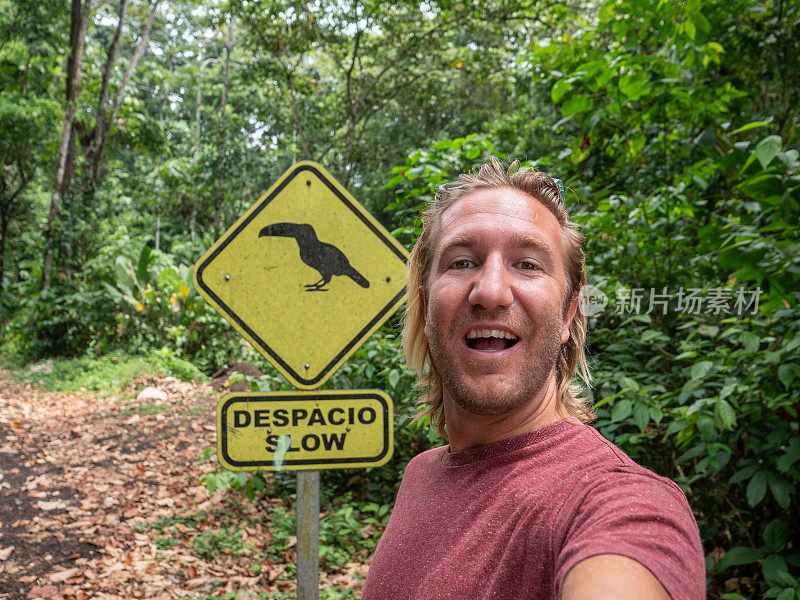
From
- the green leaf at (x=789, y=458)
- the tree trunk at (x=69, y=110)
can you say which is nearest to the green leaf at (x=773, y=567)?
the green leaf at (x=789, y=458)

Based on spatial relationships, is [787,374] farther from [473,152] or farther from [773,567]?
[473,152]

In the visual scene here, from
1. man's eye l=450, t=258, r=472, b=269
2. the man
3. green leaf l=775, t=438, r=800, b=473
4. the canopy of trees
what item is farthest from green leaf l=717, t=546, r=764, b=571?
man's eye l=450, t=258, r=472, b=269

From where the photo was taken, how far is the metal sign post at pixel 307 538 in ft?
7.38

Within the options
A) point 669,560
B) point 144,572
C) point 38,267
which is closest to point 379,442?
point 669,560

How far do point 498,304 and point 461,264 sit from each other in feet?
0.48

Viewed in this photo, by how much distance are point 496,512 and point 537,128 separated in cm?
1345

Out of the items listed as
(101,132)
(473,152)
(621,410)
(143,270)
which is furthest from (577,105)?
(101,132)

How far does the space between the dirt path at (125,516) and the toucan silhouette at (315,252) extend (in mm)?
2385

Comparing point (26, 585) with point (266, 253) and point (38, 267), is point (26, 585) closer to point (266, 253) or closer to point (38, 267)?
point (266, 253)

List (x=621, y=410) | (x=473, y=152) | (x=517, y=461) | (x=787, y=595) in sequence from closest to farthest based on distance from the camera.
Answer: (x=517, y=461) < (x=787, y=595) < (x=621, y=410) < (x=473, y=152)

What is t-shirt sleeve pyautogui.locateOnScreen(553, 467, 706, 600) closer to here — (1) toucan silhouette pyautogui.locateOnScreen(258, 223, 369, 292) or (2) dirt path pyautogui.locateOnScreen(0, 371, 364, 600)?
(1) toucan silhouette pyautogui.locateOnScreen(258, 223, 369, 292)

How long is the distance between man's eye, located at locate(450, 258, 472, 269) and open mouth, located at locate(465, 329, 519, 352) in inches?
5.7

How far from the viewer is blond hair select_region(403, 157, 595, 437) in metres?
1.29

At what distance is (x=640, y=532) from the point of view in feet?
2.47
